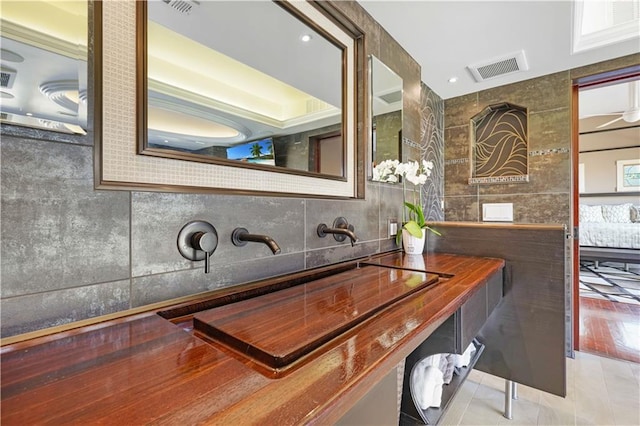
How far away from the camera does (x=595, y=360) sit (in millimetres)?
2324

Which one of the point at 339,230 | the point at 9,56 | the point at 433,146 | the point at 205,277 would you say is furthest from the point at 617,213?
the point at 9,56

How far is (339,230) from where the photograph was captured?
1.28m

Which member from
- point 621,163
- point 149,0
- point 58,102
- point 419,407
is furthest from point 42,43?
point 621,163

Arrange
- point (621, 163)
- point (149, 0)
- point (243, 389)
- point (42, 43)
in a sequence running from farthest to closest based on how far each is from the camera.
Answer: point (621, 163) → point (149, 0) → point (42, 43) → point (243, 389)

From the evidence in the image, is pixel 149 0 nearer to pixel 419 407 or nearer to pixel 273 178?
pixel 273 178

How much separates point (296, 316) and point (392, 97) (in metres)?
1.59

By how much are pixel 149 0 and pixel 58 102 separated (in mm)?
417

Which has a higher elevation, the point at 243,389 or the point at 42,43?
the point at 42,43

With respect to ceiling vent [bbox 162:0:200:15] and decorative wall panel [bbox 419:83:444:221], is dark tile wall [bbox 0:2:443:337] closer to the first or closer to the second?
ceiling vent [bbox 162:0:200:15]

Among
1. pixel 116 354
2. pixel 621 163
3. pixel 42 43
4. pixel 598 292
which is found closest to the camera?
pixel 116 354

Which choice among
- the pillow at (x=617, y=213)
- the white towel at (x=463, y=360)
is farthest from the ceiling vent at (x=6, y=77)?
the pillow at (x=617, y=213)

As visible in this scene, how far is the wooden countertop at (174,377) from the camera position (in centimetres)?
39

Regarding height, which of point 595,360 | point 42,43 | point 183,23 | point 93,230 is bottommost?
point 595,360

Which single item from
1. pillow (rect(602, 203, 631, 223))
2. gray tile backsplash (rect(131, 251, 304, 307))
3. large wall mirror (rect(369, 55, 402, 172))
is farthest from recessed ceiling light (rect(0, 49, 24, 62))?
pillow (rect(602, 203, 631, 223))
